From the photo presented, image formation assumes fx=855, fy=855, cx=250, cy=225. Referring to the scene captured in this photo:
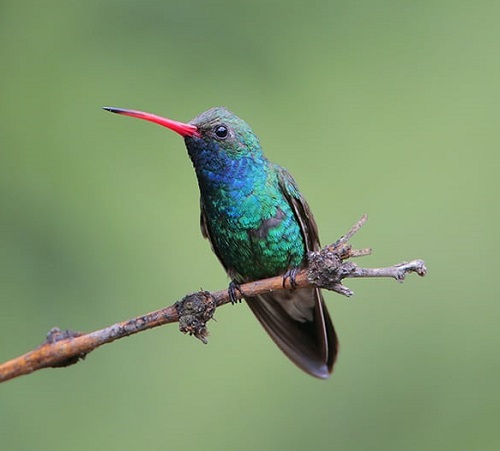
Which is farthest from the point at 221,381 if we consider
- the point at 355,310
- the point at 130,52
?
the point at 130,52

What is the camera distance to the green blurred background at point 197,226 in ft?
14.6

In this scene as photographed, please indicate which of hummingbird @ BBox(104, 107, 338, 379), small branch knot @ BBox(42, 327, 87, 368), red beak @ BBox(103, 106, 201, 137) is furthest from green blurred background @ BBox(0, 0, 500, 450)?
small branch knot @ BBox(42, 327, 87, 368)

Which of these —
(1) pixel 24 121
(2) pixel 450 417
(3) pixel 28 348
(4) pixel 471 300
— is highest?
(1) pixel 24 121

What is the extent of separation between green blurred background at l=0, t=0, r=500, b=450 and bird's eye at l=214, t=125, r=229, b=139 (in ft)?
3.50

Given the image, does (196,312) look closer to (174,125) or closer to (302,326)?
(174,125)

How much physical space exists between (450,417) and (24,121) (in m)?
2.82

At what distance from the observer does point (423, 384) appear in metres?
4.46

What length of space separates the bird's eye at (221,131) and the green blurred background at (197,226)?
42.0 inches

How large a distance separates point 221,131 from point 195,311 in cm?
106

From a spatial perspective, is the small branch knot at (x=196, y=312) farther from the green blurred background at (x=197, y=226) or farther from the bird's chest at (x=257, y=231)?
the green blurred background at (x=197, y=226)

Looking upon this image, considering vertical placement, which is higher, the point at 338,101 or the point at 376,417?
the point at 338,101

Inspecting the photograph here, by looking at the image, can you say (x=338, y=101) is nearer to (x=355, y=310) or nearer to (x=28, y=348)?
(x=355, y=310)

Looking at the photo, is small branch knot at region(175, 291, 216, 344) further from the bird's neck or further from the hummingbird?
the bird's neck

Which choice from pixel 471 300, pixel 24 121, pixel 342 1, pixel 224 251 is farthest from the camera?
pixel 342 1
